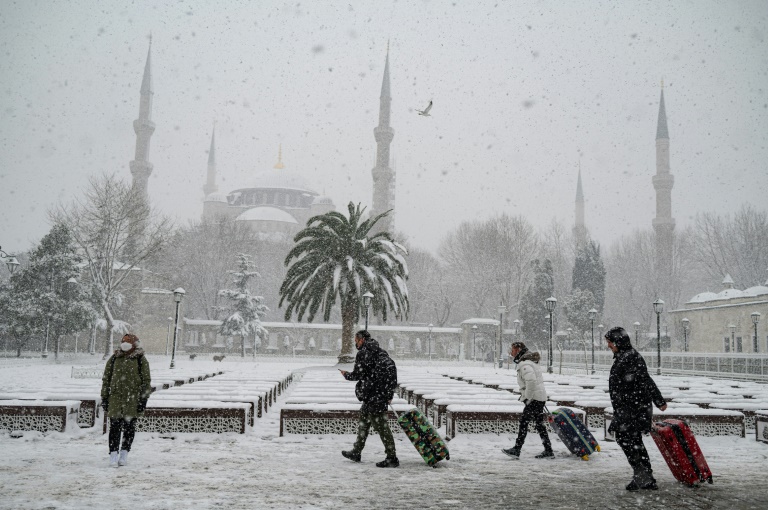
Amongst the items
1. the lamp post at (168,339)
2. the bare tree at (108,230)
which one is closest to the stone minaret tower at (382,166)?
the lamp post at (168,339)

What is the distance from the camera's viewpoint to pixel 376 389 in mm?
6793

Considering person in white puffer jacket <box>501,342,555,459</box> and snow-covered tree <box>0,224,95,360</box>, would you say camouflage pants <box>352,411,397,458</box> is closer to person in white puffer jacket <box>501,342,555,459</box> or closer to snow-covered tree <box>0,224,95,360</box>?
person in white puffer jacket <box>501,342,555,459</box>

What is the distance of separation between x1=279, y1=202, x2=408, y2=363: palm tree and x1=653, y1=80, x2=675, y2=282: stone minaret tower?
36.6m

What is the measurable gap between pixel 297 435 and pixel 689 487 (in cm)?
527

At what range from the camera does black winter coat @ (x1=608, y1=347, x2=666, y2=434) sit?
5.98 meters

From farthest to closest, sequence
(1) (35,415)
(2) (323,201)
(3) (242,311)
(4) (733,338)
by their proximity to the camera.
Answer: (2) (323,201) → (3) (242,311) → (4) (733,338) → (1) (35,415)

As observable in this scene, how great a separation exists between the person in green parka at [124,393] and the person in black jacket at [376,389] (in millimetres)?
2212

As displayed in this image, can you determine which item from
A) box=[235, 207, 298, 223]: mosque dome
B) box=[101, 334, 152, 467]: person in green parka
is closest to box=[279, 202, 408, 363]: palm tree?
box=[101, 334, 152, 467]: person in green parka

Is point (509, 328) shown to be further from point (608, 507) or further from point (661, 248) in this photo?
point (608, 507)

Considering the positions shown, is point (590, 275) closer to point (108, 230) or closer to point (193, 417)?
point (108, 230)

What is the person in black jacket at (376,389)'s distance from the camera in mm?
6801

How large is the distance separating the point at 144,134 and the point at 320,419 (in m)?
63.2

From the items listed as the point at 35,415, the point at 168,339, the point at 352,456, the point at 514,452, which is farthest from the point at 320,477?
the point at 168,339

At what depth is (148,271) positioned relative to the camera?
4341 cm
